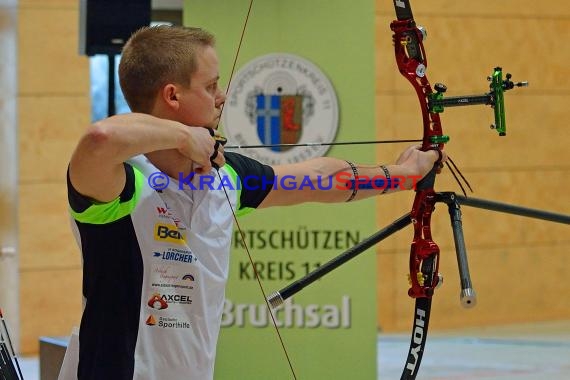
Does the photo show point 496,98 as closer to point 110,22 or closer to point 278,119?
point 278,119

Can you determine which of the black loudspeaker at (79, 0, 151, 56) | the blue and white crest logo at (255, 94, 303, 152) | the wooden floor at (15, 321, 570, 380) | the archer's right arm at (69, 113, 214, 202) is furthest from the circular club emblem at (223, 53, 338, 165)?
the archer's right arm at (69, 113, 214, 202)

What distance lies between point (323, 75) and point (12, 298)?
8.90 ft

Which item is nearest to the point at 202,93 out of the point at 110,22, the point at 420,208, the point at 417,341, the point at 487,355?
the point at 420,208

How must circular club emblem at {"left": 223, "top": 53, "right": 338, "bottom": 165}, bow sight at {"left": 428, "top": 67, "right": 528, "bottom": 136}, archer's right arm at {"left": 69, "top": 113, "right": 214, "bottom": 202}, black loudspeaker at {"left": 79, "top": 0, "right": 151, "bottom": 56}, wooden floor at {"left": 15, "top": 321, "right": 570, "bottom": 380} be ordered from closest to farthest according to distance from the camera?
archer's right arm at {"left": 69, "top": 113, "right": 214, "bottom": 202} < bow sight at {"left": 428, "top": 67, "right": 528, "bottom": 136} < circular club emblem at {"left": 223, "top": 53, "right": 338, "bottom": 165} < black loudspeaker at {"left": 79, "top": 0, "right": 151, "bottom": 56} < wooden floor at {"left": 15, "top": 321, "right": 570, "bottom": 380}

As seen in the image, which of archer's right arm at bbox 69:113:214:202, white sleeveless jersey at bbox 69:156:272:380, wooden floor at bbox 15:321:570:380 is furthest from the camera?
wooden floor at bbox 15:321:570:380

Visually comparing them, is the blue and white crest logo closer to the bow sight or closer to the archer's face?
the bow sight

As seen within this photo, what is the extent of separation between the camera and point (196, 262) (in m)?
1.68

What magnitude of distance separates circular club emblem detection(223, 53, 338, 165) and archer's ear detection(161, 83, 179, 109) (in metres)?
2.38

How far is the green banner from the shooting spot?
4.11 m

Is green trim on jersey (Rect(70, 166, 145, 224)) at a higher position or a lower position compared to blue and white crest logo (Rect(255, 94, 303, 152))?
lower

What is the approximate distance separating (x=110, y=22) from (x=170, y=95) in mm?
2832

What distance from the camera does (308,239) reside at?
416 cm

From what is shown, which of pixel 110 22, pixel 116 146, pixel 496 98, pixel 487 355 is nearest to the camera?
pixel 116 146

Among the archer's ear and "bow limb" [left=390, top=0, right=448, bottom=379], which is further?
"bow limb" [left=390, top=0, right=448, bottom=379]
